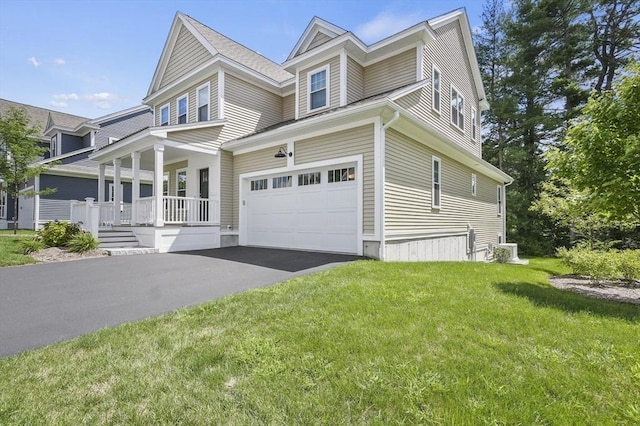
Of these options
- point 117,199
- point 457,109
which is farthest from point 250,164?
point 457,109

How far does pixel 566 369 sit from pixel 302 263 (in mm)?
5306

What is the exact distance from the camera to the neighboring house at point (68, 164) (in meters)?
16.6

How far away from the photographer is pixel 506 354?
2729 millimetres

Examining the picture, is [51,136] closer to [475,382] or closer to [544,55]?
[475,382]

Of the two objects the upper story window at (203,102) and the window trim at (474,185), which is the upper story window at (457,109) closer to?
the window trim at (474,185)

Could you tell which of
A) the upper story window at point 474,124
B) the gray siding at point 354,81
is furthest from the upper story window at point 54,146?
the upper story window at point 474,124

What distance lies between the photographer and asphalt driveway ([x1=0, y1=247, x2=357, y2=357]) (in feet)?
11.7

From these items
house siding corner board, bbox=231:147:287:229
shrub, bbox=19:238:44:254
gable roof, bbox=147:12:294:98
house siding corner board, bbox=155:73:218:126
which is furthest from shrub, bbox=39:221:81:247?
gable roof, bbox=147:12:294:98

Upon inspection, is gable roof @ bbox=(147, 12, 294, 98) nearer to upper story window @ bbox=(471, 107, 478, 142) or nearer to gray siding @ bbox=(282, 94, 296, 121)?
gray siding @ bbox=(282, 94, 296, 121)

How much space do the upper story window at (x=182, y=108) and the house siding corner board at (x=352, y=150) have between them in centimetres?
696

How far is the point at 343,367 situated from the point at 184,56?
1542 cm

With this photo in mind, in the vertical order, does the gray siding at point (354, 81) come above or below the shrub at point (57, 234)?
above

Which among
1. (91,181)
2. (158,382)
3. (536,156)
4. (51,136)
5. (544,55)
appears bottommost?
(158,382)

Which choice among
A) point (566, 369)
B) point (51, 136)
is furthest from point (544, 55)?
point (51, 136)
